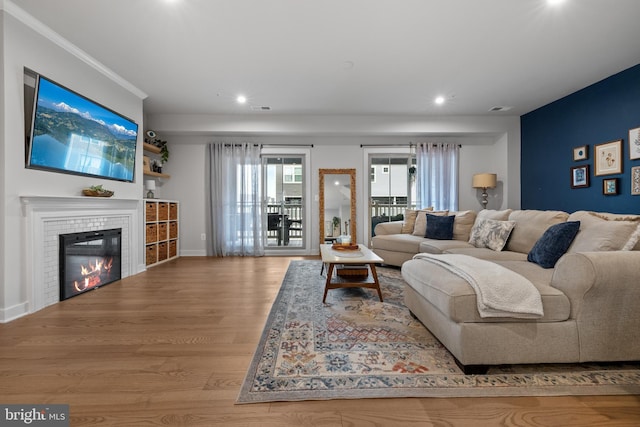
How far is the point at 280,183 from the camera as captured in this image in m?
5.46

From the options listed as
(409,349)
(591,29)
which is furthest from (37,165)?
(591,29)

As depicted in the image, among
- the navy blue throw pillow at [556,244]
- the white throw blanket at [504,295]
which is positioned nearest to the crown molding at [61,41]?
the white throw blanket at [504,295]

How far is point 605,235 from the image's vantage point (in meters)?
1.93

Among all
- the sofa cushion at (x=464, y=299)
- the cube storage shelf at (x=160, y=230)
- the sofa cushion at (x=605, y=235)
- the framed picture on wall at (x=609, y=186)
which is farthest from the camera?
the cube storage shelf at (x=160, y=230)

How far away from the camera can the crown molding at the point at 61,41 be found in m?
2.27

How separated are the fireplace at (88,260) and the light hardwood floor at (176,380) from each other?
278 millimetres

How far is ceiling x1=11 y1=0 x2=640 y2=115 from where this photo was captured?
2.28m

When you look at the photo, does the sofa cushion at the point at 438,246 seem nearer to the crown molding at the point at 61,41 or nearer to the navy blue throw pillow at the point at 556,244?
the navy blue throw pillow at the point at 556,244

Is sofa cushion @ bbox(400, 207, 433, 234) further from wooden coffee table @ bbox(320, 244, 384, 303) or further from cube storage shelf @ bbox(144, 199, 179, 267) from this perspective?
cube storage shelf @ bbox(144, 199, 179, 267)

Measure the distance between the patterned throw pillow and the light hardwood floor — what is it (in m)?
1.97

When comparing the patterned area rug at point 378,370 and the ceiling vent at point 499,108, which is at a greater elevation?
the ceiling vent at point 499,108

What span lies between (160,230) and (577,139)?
6513mm

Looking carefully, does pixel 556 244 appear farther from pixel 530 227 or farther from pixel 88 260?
pixel 88 260
